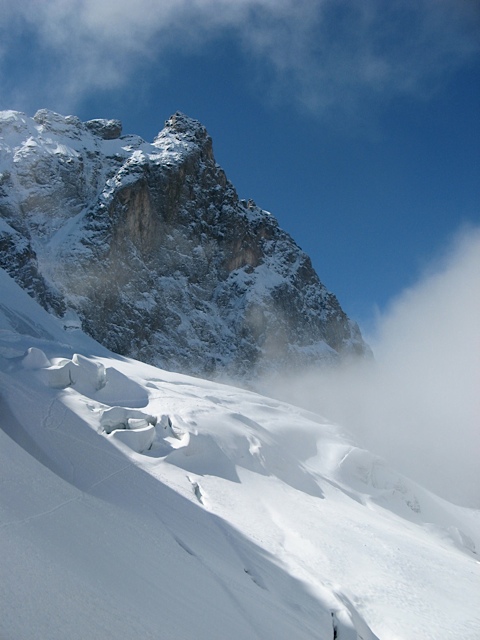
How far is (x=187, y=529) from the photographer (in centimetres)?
834

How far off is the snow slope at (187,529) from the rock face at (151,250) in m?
53.3

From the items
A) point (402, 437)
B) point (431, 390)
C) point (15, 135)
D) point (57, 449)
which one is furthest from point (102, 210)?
point (431, 390)

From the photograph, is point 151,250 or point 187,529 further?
point 151,250

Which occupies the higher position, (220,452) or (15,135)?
(15,135)

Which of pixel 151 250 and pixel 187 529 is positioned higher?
pixel 151 250

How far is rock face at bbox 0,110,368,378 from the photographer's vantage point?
75.7 meters

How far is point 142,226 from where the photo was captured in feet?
285

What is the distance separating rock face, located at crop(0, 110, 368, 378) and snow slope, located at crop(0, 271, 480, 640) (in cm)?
5331

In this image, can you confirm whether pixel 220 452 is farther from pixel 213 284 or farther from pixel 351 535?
pixel 213 284

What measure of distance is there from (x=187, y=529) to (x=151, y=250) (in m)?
82.5

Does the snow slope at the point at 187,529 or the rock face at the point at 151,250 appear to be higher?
the rock face at the point at 151,250

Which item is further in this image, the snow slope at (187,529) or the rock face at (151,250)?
the rock face at (151,250)

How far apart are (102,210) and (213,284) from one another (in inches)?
A: 940

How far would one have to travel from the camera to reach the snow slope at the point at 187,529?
13.3 ft
